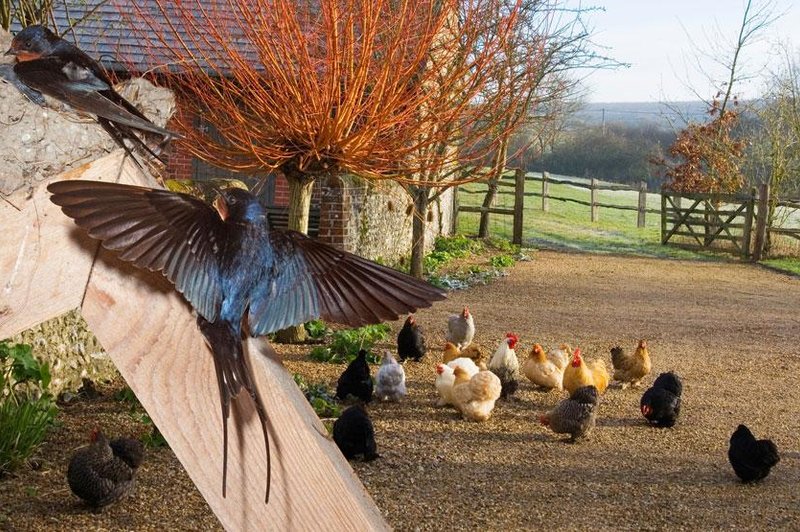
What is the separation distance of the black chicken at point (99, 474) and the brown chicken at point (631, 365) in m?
4.62

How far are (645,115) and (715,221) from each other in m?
47.1

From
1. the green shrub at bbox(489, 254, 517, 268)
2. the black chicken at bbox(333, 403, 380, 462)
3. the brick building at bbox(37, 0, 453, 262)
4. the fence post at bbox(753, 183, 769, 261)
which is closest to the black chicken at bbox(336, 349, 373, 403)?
the black chicken at bbox(333, 403, 380, 462)

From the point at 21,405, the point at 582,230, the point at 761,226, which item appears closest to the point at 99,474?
the point at 21,405

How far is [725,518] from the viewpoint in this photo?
5066mm

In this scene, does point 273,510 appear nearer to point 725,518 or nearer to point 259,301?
point 259,301

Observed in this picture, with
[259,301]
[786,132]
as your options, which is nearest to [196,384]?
[259,301]

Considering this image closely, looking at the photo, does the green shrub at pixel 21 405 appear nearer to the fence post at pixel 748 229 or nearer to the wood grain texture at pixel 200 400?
the wood grain texture at pixel 200 400

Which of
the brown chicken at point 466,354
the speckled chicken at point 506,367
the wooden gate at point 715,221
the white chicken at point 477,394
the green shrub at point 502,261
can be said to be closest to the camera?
the white chicken at point 477,394

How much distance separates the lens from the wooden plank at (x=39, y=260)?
90cm

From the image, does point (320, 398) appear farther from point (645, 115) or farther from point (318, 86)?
point (645, 115)

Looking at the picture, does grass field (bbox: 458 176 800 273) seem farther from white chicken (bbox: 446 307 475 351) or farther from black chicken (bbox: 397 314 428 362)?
black chicken (bbox: 397 314 428 362)

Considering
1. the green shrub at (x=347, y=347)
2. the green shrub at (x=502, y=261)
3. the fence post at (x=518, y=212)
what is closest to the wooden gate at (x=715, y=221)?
the fence post at (x=518, y=212)

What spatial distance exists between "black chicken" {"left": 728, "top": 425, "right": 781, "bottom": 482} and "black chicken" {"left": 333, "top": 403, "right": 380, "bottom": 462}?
2.22m

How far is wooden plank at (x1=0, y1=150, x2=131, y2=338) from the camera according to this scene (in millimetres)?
898
